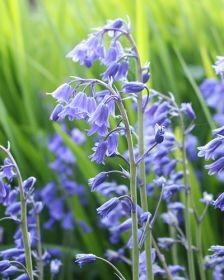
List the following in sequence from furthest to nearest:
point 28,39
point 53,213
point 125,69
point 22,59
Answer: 1. point 28,39
2. point 22,59
3. point 53,213
4. point 125,69

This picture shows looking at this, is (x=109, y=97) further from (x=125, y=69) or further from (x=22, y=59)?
(x=22, y=59)

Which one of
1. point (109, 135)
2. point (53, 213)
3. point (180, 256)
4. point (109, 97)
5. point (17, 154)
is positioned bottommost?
point (180, 256)

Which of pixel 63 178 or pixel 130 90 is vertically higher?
pixel 130 90

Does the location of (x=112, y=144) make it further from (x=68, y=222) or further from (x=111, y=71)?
(x=68, y=222)

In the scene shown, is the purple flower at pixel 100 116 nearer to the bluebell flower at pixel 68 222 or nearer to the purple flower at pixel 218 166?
the purple flower at pixel 218 166

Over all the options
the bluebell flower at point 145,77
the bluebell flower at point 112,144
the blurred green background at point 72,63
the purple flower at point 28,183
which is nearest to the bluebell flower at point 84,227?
the blurred green background at point 72,63

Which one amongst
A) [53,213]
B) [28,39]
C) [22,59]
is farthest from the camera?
[28,39]

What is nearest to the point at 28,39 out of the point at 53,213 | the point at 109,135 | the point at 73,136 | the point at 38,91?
the point at 38,91

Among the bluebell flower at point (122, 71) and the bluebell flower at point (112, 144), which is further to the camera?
the bluebell flower at point (122, 71)

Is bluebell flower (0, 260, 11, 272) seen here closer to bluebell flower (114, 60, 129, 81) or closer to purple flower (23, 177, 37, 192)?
purple flower (23, 177, 37, 192)
